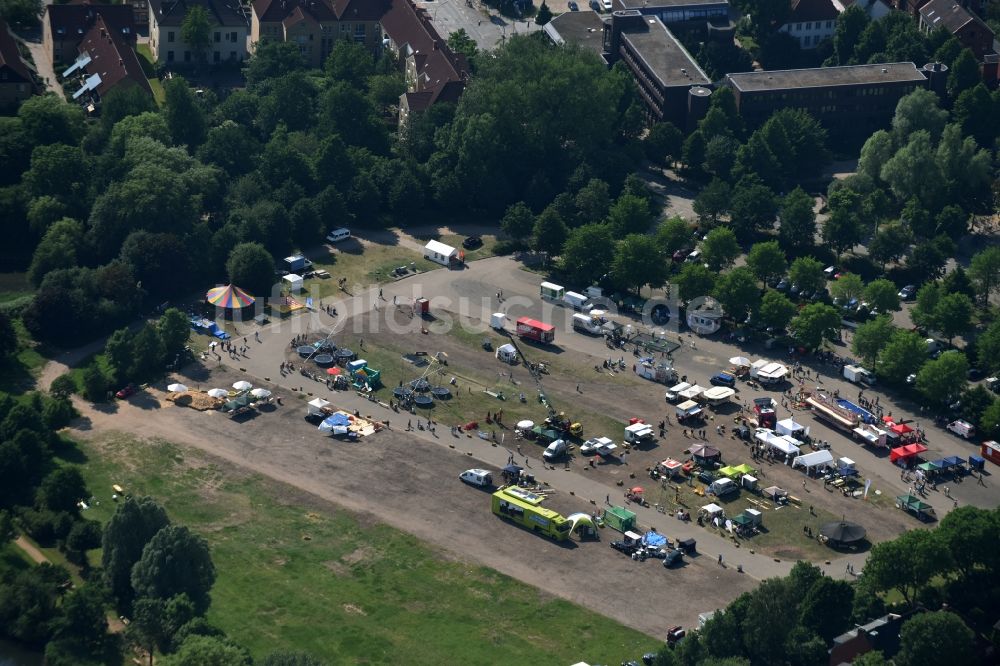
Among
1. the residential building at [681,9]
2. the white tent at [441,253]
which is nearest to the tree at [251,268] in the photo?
the white tent at [441,253]

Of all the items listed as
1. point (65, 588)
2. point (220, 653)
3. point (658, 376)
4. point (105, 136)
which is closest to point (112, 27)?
point (105, 136)

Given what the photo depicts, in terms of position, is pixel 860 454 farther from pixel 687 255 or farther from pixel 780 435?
pixel 687 255

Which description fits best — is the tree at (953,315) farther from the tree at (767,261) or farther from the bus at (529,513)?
the bus at (529,513)

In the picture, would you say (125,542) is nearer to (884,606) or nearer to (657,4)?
(884,606)

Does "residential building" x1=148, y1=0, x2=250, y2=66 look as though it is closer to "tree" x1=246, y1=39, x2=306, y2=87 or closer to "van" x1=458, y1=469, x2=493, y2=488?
"tree" x1=246, y1=39, x2=306, y2=87

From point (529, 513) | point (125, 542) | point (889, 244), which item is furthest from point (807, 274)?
point (125, 542)
